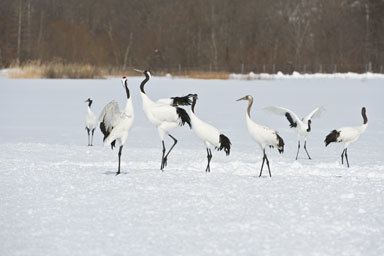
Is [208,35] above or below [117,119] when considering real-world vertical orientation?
above

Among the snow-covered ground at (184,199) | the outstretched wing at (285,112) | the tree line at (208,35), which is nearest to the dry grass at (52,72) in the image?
the tree line at (208,35)

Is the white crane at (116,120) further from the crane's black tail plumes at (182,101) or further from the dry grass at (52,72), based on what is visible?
the dry grass at (52,72)

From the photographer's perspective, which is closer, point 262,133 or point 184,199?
point 184,199

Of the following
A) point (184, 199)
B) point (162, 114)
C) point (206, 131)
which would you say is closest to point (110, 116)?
point (162, 114)

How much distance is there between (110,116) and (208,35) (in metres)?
48.6

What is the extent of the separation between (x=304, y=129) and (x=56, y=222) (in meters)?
6.75

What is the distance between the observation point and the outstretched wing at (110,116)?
8781mm

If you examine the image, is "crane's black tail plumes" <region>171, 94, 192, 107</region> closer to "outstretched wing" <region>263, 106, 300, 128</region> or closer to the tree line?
"outstretched wing" <region>263, 106, 300, 128</region>

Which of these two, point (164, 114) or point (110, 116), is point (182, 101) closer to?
point (164, 114)

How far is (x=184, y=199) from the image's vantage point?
7109 millimetres

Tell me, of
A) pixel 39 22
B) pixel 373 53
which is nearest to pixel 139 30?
pixel 39 22

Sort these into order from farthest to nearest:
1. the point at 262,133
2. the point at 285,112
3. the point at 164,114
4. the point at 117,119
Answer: the point at 285,112 < the point at 164,114 < the point at 262,133 < the point at 117,119

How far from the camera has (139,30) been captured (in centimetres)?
5750

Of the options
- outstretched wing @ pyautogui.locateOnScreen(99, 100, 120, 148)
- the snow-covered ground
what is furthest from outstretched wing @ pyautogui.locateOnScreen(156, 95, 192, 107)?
outstretched wing @ pyautogui.locateOnScreen(99, 100, 120, 148)
